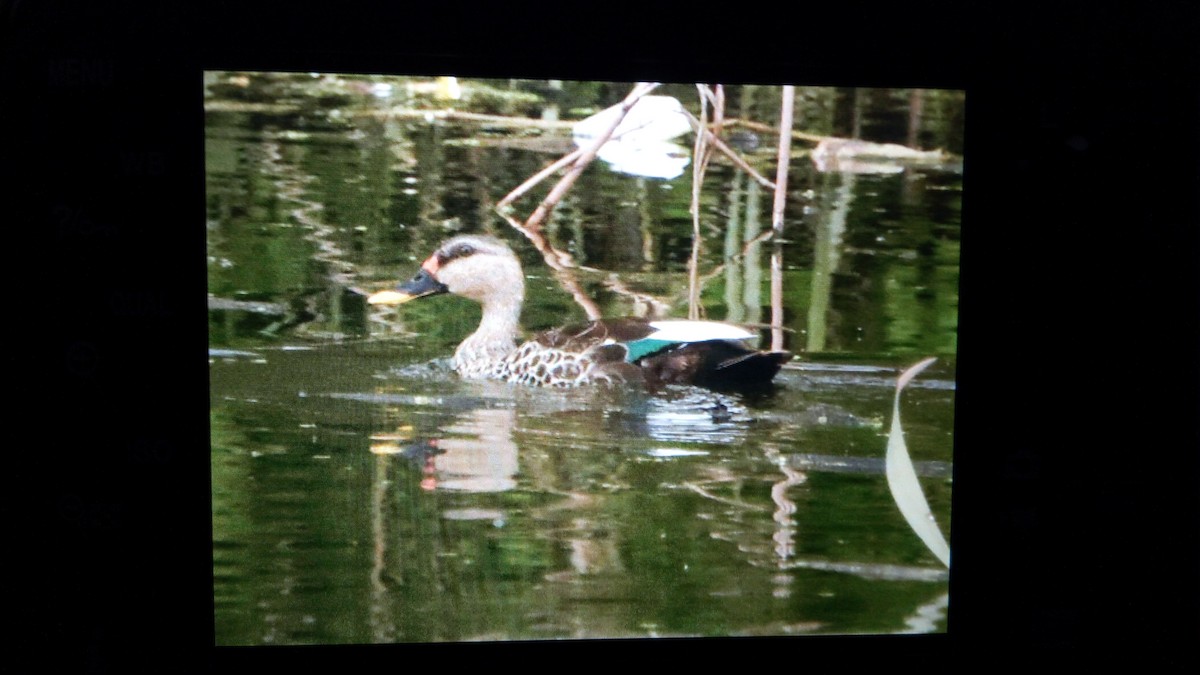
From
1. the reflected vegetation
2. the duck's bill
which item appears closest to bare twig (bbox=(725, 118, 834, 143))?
the reflected vegetation

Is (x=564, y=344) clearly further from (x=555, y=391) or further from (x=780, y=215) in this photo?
(x=780, y=215)

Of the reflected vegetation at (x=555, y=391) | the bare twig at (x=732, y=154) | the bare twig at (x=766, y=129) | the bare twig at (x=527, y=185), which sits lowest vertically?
the reflected vegetation at (x=555, y=391)

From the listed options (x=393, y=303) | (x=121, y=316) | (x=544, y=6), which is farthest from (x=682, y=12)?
(x=121, y=316)

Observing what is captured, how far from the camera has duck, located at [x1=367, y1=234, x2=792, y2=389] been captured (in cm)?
160

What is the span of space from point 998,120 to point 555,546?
0.99 meters

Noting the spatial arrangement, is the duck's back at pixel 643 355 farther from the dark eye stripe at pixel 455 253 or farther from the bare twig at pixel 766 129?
the bare twig at pixel 766 129

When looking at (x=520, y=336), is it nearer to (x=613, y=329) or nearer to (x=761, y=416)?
(x=613, y=329)

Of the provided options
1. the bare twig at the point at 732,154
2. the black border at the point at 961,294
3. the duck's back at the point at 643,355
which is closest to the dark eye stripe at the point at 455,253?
the duck's back at the point at 643,355

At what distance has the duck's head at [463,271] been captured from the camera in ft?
5.25

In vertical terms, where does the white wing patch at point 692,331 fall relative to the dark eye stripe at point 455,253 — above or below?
below

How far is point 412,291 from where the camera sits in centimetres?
160

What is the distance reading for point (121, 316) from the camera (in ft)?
5.17

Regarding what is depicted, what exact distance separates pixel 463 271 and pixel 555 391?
0.24 metres

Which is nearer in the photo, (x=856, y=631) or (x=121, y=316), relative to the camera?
(x=121, y=316)
